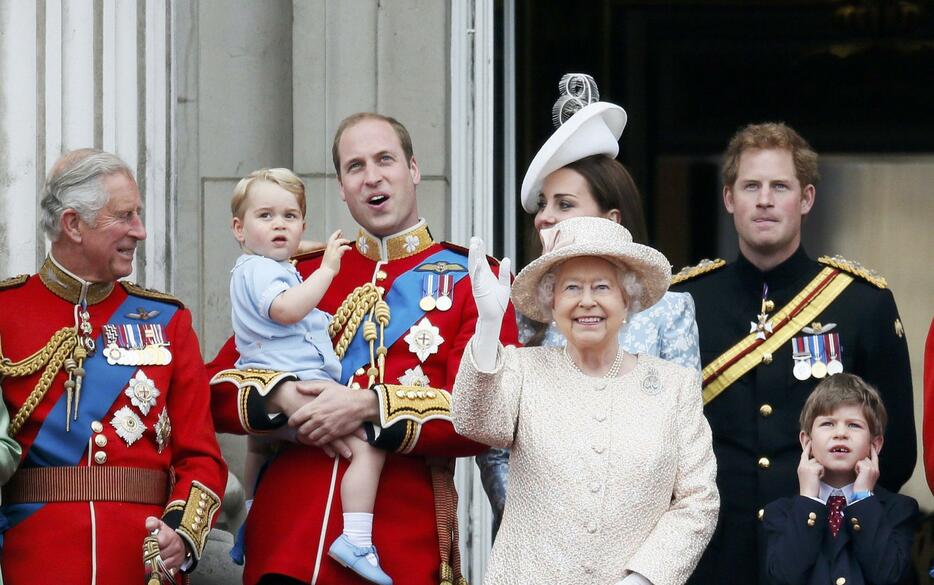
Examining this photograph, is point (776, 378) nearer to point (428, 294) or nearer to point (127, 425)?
point (428, 294)

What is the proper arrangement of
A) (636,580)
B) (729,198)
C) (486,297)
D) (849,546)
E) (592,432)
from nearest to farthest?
(486,297), (636,580), (592,432), (849,546), (729,198)

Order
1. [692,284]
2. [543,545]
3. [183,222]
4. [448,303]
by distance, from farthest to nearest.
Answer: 1. [183,222]
2. [692,284]
3. [448,303]
4. [543,545]

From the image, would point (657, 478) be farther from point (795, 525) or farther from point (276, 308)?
point (276, 308)

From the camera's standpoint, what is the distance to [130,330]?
528 cm

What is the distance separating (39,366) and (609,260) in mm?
1454

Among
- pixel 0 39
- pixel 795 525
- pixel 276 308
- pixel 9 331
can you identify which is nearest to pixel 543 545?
pixel 795 525

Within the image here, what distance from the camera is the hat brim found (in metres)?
4.77

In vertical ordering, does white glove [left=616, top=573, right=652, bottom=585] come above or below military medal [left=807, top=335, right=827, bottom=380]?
below

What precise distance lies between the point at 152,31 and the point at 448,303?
1.84 metres

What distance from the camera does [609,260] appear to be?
4848 millimetres

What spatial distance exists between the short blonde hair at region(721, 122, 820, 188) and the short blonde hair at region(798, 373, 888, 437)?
2.40 ft

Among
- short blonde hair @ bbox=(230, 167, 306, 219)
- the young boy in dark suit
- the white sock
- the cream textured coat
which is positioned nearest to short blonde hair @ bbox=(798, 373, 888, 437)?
the young boy in dark suit

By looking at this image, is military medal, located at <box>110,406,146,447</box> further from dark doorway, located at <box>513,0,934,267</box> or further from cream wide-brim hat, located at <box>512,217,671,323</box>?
dark doorway, located at <box>513,0,934,267</box>

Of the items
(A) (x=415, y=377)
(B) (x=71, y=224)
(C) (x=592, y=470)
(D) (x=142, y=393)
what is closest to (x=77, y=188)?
(B) (x=71, y=224)
